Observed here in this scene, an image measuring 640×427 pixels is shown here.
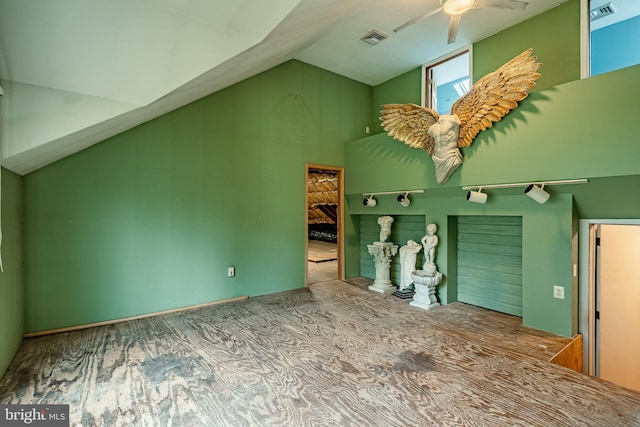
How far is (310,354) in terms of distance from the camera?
2604 millimetres

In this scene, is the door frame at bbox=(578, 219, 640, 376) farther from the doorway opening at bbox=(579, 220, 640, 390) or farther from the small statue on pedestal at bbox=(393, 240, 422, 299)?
the small statue on pedestal at bbox=(393, 240, 422, 299)

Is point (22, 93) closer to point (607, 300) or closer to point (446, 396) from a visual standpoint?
point (446, 396)

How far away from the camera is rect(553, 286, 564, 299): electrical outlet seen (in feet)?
A: 9.74

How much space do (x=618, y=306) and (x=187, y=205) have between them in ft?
17.0

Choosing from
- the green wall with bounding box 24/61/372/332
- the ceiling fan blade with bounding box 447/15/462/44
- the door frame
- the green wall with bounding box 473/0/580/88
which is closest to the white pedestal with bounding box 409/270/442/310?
the door frame

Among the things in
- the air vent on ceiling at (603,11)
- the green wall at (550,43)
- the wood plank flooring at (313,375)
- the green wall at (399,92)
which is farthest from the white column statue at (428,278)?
the air vent on ceiling at (603,11)

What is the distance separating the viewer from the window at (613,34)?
9.82 feet

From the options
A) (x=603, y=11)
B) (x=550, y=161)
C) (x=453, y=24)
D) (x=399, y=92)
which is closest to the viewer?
(x=453, y=24)

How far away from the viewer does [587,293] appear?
2.99 meters

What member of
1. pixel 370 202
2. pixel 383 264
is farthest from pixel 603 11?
pixel 383 264

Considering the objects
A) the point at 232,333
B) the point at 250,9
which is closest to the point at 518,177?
the point at 250,9

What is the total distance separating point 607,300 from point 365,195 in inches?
125

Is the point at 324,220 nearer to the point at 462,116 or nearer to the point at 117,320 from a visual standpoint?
the point at 462,116

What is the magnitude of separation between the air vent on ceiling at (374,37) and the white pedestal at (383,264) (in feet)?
9.79
